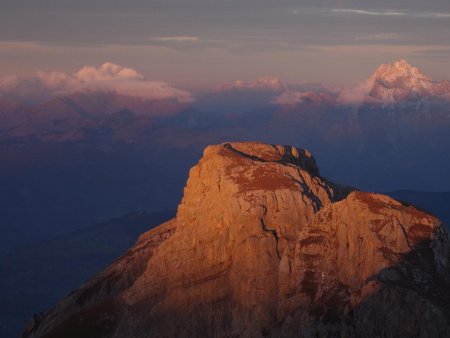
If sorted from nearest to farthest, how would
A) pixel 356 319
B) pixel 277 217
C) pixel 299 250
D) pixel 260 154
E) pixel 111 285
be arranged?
pixel 356 319 → pixel 299 250 → pixel 277 217 → pixel 111 285 → pixel 260 154

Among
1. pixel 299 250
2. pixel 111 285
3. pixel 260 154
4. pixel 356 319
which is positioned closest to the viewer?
pixel 356 319

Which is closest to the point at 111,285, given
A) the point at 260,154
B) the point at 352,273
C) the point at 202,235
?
the point at 202,235

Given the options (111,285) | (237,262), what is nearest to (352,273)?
(237,262)

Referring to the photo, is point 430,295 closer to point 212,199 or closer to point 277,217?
point 277,217

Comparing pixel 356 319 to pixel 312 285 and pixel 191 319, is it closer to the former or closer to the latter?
pixel 312 285

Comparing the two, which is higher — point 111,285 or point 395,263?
point 395,263

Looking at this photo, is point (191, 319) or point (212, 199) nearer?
point (191, 319)
